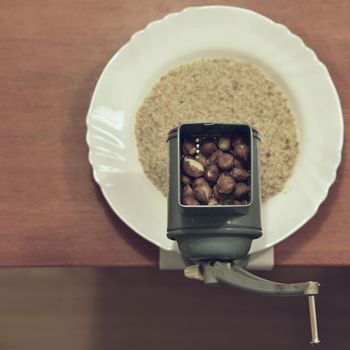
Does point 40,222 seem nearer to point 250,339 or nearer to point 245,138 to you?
point 245,138

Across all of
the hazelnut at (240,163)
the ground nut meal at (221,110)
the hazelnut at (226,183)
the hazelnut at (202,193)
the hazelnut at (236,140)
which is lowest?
the hazelnut at (202,193)

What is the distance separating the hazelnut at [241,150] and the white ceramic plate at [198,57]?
0.51 feet

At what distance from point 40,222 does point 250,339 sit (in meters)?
0.62

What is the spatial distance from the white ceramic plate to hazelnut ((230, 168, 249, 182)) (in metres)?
0.15

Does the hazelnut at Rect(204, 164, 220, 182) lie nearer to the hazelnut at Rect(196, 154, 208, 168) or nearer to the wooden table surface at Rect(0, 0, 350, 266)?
the hazelnut at Rect(196, 154, 208, 168)

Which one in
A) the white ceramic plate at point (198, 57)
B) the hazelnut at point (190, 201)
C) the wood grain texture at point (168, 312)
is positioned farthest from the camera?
the wood grain texture at point (168, 312)

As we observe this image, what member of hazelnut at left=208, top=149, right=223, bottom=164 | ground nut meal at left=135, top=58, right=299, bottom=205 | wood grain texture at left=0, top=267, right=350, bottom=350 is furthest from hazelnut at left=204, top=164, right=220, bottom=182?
wood grain texture at left=0, top=267, right=350, bottom=350

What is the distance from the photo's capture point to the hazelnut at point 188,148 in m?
0.53

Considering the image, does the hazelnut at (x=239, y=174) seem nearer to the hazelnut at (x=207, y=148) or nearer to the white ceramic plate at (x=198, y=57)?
the hazelnut at (x=207, y=148)

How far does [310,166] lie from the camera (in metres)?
0.67

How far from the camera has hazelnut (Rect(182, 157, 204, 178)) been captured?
0.52 metres

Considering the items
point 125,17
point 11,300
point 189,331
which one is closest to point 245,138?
point 125,17

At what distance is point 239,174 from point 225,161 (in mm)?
19

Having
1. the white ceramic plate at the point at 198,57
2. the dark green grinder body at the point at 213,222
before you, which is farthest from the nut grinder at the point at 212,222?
the white ceramic plate at the point at 198,57
